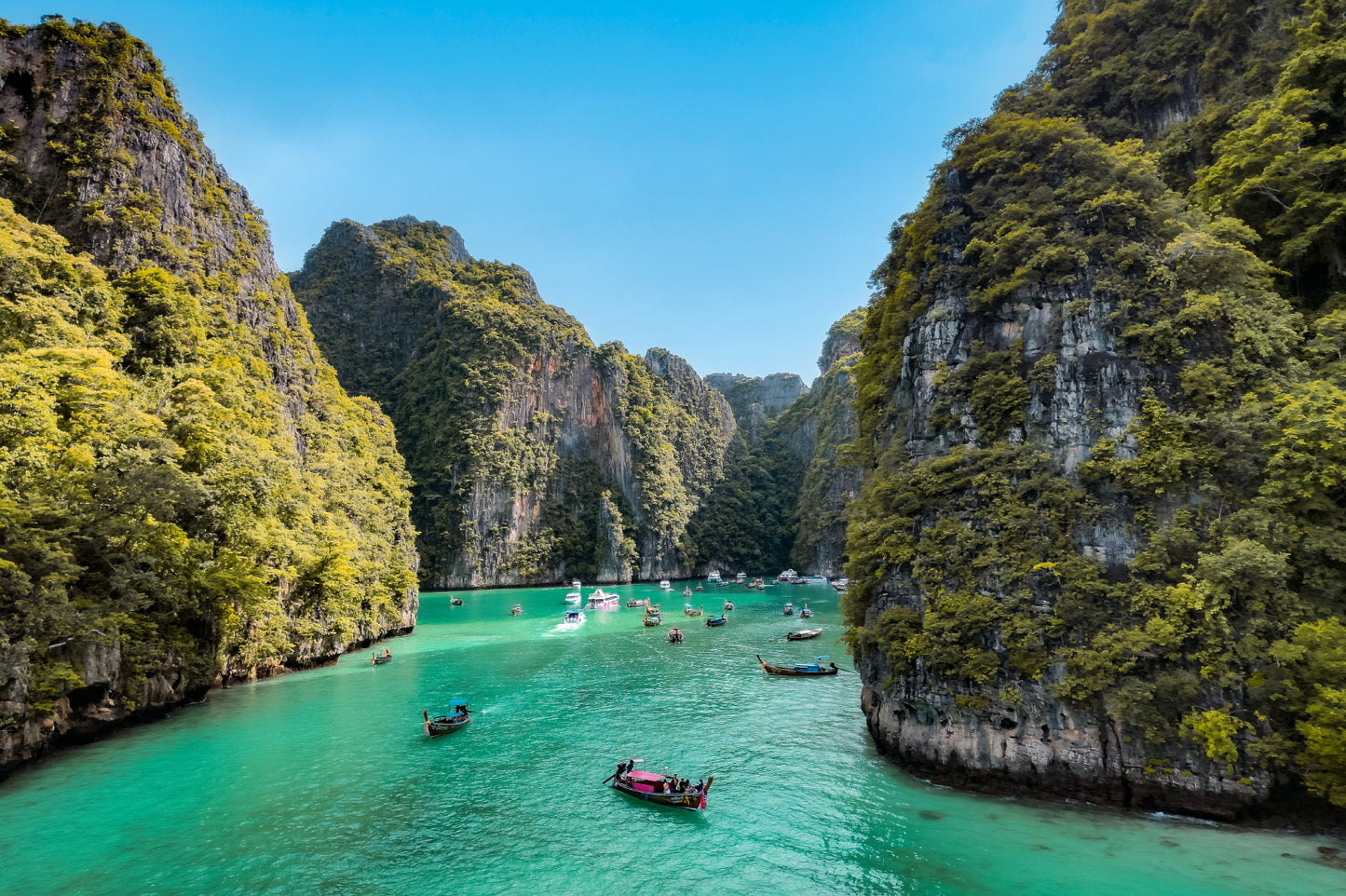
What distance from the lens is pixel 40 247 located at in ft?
75.3

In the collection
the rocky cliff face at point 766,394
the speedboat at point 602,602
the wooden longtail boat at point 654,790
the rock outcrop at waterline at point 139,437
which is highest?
the rocky cliff face at point 766,394

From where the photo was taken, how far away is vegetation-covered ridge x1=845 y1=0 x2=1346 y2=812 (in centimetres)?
1414

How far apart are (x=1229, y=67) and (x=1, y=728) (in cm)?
4719

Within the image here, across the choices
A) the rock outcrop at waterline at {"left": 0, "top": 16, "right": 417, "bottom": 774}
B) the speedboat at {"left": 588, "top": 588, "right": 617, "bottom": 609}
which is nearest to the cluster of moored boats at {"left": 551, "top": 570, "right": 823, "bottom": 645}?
the speedboat at {"left": 588, "top": 588, "right": 617, "bottom": 609}

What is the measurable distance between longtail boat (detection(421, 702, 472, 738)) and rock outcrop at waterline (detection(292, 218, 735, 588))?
230 ft

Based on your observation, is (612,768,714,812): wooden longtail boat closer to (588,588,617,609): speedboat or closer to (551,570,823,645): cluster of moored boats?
(551,570,823,645): cluster of moored boats

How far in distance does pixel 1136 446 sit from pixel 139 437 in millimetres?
31684

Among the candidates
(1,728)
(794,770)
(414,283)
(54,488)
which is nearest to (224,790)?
(1,728)

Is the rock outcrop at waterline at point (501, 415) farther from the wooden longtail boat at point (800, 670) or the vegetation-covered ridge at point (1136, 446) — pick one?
the vegetation-covered ridge at point (1136, 446)

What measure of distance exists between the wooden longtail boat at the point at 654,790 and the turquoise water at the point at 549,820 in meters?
0.27

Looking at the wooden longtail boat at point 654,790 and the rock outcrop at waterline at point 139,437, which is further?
the rock outcrop at waterline at point 139,437

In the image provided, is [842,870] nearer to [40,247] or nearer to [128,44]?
[40,247]

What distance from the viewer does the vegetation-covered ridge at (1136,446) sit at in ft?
46.4

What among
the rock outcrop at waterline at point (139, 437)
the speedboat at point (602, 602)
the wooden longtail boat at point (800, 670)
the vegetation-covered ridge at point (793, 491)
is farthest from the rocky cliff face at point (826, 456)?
the rock outcrop at waterline at point (139, 437)
